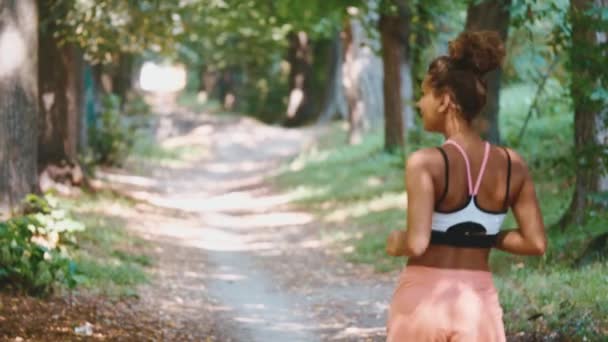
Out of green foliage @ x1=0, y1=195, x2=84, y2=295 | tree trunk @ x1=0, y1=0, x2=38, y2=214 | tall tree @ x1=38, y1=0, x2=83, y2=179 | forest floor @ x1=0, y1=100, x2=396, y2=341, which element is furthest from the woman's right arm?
tall tree @ x1=38, y1=0, x2=83, y2=179

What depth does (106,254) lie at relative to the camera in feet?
38.8

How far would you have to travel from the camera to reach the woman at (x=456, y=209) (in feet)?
11.4

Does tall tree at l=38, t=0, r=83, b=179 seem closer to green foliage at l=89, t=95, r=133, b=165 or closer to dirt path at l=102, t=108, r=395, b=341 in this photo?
dirt path at l=102, t=108, r=395, b=341

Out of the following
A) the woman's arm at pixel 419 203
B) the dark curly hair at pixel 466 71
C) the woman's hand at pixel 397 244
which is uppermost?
the dark curly hair at pixel 466 71

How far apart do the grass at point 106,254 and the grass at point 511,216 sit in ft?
9.53

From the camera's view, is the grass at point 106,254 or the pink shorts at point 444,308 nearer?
the pink shorts at point 444,308

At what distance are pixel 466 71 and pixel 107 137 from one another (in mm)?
21173

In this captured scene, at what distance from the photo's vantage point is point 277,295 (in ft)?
35.3

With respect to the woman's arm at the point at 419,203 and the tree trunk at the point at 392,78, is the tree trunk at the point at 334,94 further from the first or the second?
the woman's arm at the point at 419,203

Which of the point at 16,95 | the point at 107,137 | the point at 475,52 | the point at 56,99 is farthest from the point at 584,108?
the point at 107,137

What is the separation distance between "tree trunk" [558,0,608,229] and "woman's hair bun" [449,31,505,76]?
371cm

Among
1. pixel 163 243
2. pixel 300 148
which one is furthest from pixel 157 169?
pixel 163 243

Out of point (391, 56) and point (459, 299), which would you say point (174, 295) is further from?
point (391, 56)

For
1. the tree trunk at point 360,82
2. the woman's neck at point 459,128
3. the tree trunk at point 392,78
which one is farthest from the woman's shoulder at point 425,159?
the tree trunk at point 360,82
